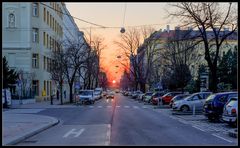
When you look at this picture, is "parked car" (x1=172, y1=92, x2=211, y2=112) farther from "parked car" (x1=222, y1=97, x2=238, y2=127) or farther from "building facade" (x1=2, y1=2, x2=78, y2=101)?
"building facade" (x1=2, y1=2, x2=78, y2=101)

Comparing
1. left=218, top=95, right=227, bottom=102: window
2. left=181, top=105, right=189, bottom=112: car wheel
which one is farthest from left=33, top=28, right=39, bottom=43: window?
left=218, top=95, right=227, bottom=102: window

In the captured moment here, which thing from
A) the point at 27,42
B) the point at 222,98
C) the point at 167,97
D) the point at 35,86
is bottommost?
the point at 167,97

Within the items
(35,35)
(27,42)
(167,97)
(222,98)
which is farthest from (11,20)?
(222,98)

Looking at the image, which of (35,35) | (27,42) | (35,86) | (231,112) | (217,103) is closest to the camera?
(231,112)

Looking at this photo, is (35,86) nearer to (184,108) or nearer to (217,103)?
(184,108)

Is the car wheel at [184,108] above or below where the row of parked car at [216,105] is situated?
below

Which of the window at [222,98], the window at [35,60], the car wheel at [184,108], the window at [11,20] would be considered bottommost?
the car wheel at [184,108]

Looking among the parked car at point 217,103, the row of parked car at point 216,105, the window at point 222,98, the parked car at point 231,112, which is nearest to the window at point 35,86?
the row of parked car at point 216,105

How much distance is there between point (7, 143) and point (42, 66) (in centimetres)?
5443

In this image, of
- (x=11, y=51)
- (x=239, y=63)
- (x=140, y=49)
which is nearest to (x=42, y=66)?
(x=11, y=51)

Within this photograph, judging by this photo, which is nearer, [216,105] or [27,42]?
[216,105]

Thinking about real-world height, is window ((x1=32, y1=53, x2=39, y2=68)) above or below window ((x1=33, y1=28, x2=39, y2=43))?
below

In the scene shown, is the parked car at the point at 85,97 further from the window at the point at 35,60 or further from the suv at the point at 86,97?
the window at the point at 35,60

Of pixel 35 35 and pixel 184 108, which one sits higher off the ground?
pixel 35 35
